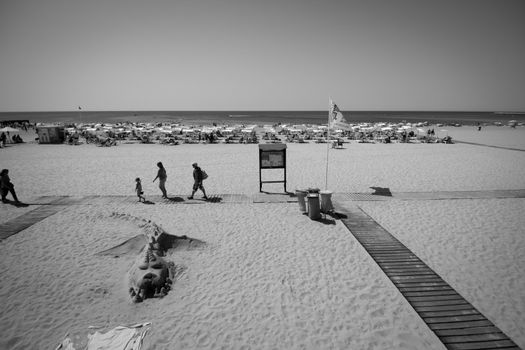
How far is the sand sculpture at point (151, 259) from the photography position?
16.5 feet

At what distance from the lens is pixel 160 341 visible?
3.96m

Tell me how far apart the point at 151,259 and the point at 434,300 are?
5.59 meters

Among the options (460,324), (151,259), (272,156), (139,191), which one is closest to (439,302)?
(460,324)

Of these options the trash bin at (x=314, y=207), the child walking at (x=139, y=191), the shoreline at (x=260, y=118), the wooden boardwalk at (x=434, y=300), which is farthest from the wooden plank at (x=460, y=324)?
the shoreline at (x=260, y=118)

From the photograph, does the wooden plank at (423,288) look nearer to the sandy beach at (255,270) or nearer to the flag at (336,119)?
the sandy beach at (255,270)

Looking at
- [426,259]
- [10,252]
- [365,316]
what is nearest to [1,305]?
[10,252]

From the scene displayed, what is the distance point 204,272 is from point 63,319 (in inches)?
96.8

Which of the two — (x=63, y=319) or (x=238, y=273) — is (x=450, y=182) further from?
(x=63, y=319)

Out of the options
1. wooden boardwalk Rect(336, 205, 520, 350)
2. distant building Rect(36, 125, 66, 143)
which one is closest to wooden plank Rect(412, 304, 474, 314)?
wooden boardwalk Rect(336, 205, 520, 350)

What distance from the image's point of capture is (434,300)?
4.76 m

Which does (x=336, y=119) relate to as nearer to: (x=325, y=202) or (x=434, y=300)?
(x=325, y=202)

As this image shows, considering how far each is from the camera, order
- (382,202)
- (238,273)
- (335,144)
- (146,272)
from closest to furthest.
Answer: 1. (146,272)
2. (238,273)
3. (382,202)
4. (335,144)

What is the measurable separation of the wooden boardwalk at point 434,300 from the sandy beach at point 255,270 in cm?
17

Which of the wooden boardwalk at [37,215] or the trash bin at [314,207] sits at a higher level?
the trash bin at [314,207]
